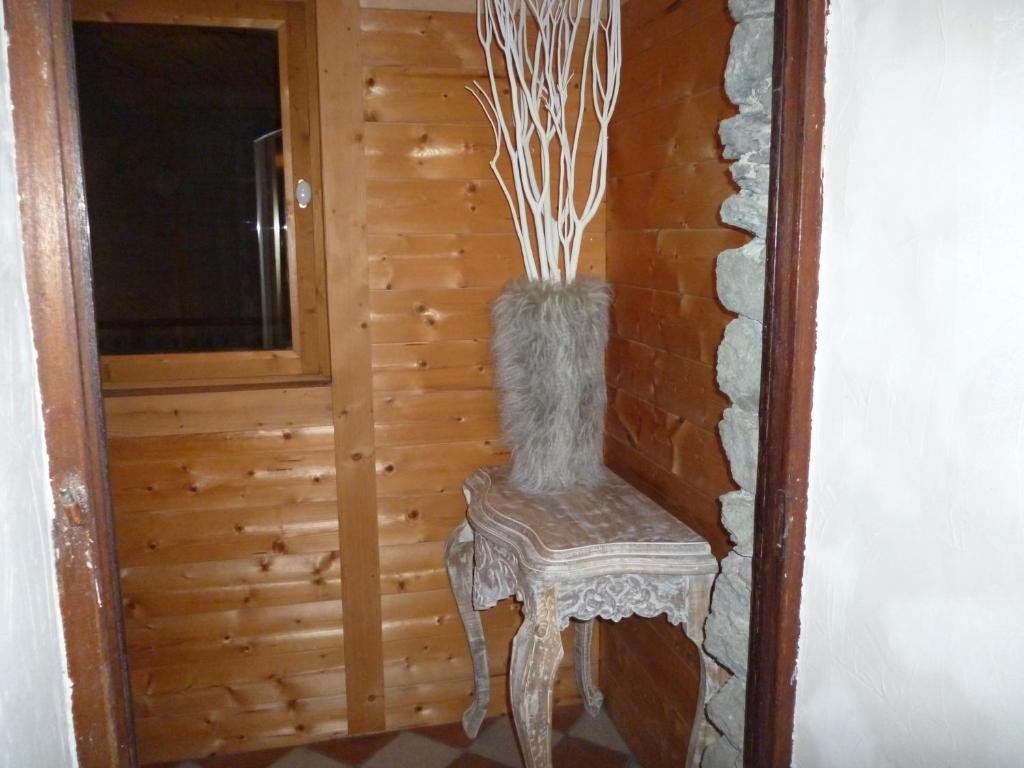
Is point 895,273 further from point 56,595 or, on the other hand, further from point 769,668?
point 56,595

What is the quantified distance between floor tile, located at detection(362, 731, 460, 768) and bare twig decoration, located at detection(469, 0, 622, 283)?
4.47 ft

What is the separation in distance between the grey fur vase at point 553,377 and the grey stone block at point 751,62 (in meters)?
0.71

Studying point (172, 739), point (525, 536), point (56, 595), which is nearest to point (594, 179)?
point (525, 536)

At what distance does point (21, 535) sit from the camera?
860 millimetres

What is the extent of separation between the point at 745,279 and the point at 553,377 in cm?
69

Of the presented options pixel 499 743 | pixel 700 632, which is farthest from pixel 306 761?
pixel 700 632

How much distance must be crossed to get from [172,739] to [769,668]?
183 centimetres

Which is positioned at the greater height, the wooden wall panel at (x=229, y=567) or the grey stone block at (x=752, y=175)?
the grey stone block at (x=752, y=175)

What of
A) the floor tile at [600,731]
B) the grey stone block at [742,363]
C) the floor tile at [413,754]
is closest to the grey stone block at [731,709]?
the grey stone block at [742,363]

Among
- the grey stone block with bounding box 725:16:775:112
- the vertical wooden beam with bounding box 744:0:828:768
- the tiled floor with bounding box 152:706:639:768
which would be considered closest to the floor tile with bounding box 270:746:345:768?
the tiled floor with bounding box 152:706:639:768

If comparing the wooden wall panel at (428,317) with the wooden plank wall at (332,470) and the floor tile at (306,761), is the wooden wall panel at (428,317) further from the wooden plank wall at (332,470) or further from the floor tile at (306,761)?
the floor tile at (306,761)

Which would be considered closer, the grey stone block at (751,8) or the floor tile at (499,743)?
the grey stone block at (751,8)

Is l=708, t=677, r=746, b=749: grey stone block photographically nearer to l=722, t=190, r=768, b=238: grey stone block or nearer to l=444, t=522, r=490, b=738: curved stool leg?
l=722, t=190, r=768, b=238: grey stone block

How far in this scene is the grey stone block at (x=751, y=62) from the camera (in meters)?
1.28
